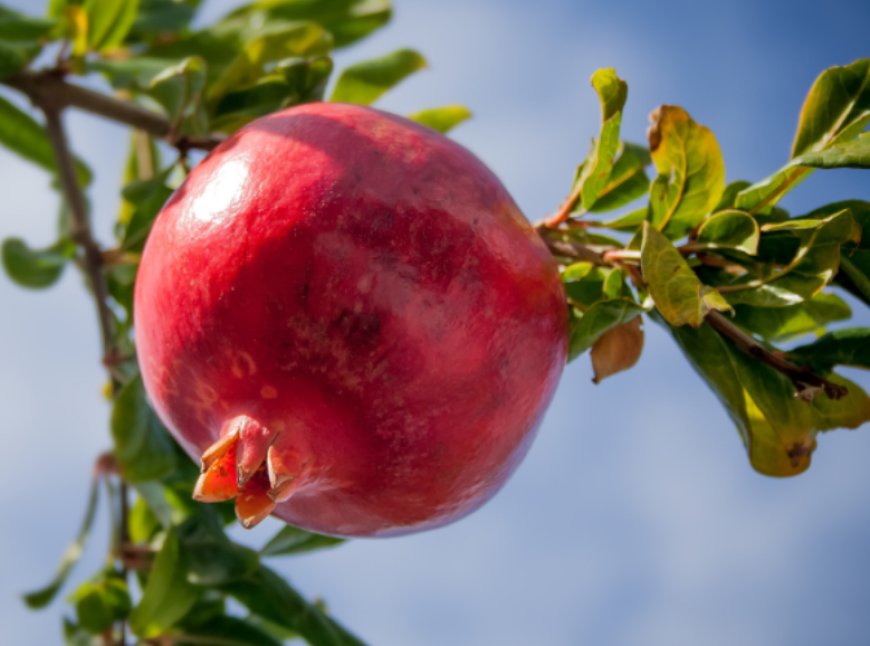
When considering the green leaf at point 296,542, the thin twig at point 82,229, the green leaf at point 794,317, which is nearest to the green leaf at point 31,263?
the thin twig at point 82,229

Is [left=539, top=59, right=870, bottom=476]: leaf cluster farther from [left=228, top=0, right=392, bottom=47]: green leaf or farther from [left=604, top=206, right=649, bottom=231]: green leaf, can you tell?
[left=228, top=0, right=392, bottom=47]: green leaf

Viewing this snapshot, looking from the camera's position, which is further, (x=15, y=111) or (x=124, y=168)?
(x=124, y=168)

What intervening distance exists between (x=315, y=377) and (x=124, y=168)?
1704 mm

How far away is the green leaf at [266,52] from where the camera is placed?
1.72 metres

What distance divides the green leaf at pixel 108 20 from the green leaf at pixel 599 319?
1257mm

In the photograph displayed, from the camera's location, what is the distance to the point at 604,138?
134 cm

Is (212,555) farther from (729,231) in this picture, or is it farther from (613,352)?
(729,231)

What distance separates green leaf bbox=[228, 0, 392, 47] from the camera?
2203 mm

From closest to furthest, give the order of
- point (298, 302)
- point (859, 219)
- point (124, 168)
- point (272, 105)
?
point (298, 302)
point (859, 219)
point (272, 105)
point (124, 168)

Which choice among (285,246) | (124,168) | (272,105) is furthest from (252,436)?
(124,168)

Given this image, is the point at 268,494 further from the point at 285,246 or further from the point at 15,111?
the point at 15,111

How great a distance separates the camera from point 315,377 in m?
1.04

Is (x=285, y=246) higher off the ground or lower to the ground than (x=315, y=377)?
higher

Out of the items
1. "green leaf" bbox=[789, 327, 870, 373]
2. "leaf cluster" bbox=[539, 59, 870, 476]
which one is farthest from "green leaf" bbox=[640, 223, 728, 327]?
"green leaf" bbox=[789, 327, 870, 373]
